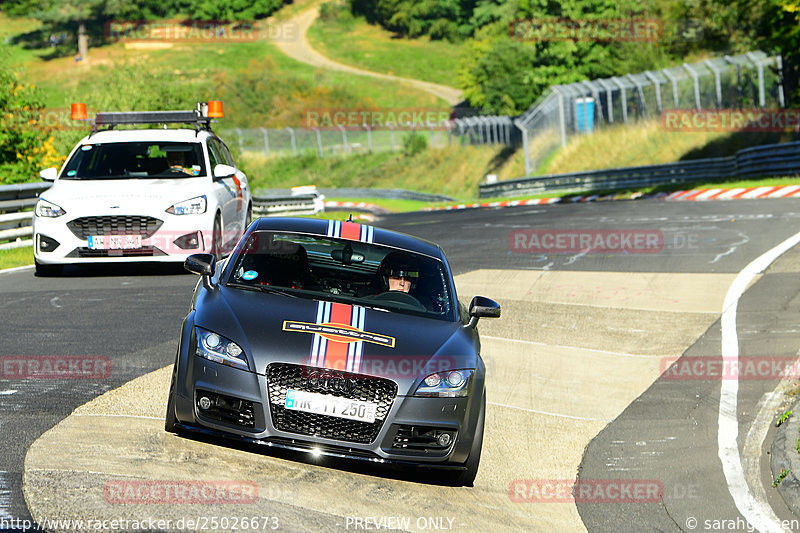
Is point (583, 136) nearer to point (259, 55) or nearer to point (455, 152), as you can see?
point (455, 152)

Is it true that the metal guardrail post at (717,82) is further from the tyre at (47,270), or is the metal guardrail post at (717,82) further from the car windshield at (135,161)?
the tyre at (47,270)

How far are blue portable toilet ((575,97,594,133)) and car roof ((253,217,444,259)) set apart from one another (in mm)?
42378

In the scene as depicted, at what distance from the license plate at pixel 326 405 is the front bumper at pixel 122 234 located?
22.7 ft

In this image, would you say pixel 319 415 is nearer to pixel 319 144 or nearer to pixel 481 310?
pixel 481 310

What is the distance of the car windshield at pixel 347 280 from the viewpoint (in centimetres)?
698

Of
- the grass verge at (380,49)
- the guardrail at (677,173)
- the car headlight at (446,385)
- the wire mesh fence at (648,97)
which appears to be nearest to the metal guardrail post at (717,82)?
the wire mesh fence at (648,97)

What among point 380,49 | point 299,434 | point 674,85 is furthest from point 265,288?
point 380,49

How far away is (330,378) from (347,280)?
1.96m

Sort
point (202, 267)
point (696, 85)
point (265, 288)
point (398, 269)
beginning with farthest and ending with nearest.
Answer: point (696, 85)
point (398, 269)
point (202, 267)
point (265, 288)

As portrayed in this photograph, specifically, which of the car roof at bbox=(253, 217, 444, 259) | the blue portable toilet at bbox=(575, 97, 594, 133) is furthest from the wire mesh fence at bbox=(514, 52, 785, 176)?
→ the car roof at bbox=(253, 217, 444, 259)

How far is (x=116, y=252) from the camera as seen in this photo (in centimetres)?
1236

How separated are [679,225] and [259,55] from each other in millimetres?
104519

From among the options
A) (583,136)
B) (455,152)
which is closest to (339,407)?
(583,136)

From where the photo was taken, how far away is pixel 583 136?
49.5 metres
